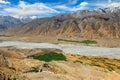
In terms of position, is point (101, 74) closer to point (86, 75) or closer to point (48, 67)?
point (86, 75)

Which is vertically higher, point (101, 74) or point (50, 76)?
point (50, 76)

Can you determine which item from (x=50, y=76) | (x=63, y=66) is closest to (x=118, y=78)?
(x=63, y=66)

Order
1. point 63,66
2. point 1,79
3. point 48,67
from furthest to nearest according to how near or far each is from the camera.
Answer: point 63,66
point 48,67
point 1,79

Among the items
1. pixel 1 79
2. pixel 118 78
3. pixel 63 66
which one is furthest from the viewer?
pixel 118 78

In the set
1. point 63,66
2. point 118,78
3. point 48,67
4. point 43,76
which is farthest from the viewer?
point 118,78

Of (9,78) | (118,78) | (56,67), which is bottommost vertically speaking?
(118,78)

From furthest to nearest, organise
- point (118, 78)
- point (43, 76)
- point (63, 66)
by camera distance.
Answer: point (118, 78)
point (63, 66)
point (43, 76)

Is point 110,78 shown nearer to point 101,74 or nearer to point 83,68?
point 101,74

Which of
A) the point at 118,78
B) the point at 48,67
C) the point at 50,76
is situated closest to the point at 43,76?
the point at 50,76

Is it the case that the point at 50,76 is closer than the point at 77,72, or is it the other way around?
the point at 50,76
